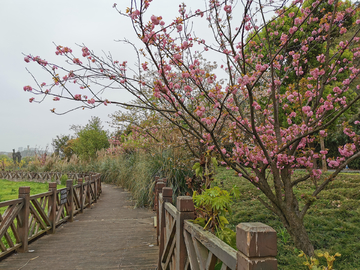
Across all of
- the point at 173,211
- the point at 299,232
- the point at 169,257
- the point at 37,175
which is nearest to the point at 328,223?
the point at 299,232

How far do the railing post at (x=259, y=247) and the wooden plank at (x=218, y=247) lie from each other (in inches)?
6.9

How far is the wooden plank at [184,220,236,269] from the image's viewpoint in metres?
1.12

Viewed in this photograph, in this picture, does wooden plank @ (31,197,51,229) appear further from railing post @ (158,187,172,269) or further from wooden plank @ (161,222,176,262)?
wooden plank @ (161,222,176,262)

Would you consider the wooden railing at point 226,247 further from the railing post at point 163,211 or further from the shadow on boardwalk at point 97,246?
the shadow on boardwalk at point 97,246

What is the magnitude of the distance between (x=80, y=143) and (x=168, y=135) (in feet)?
49.2

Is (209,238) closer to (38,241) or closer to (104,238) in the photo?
(104,238)

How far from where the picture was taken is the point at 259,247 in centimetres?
93

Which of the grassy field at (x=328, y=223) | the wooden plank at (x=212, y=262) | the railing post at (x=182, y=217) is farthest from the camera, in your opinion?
the grassy field at (x=328, y=223)

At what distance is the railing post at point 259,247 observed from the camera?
3.01 ft

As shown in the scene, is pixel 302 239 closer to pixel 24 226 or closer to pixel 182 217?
pixel 182 217

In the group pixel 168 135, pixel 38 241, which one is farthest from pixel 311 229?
pixel 38 241

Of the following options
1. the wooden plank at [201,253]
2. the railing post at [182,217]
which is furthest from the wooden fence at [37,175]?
the wooden plank at [201,253]

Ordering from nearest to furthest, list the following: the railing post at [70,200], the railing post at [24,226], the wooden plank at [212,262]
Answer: the wooden plank at [212,262], the railing post at [24,226], the railing post at [70,200]

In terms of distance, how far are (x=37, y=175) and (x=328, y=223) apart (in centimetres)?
1787
